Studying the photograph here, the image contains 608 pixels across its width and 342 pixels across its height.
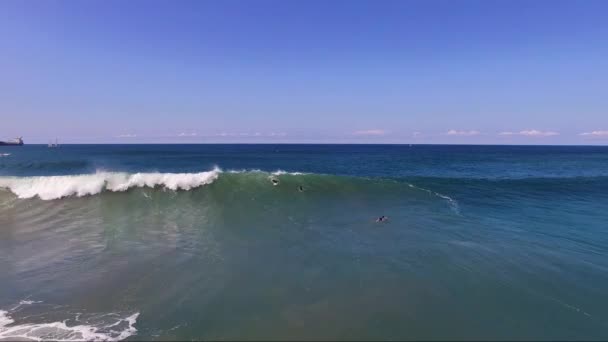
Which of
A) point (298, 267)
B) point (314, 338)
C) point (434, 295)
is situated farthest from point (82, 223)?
point (434, 295)

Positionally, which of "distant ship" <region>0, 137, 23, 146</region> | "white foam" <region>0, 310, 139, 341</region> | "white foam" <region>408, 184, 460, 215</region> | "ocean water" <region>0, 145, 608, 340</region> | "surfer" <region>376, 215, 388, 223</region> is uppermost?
"distant ship" <region>0, 137, 23, 146</region>

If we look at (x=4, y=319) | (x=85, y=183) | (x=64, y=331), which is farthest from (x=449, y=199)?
(x=85, y=183)

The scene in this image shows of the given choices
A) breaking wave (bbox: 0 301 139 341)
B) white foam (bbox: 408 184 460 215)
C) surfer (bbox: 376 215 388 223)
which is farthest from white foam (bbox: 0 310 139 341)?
white foam (bbox: 408 184 460 215)

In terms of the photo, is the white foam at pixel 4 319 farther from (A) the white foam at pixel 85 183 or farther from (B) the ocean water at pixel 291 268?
(A) the white foam at pixel 85 183

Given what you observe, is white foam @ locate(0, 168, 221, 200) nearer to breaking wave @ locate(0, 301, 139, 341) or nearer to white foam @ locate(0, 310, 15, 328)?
white foam @ locate(0, 310, 15, 328)

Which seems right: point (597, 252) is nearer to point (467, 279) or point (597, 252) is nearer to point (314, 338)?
point (467, 279)

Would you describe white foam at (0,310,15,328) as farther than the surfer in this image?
No

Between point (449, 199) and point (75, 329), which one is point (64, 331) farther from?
point (449, 199)
